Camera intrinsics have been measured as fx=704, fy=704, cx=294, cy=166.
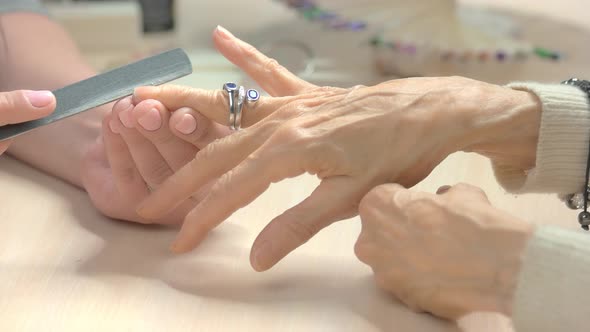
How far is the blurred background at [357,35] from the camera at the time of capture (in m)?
1.31

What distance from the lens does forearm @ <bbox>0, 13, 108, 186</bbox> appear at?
0.92 metres

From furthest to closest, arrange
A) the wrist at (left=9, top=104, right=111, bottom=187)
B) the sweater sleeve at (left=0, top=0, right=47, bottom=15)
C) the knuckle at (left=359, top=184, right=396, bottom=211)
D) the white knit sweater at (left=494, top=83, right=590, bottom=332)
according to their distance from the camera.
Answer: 1. the sweater sleeve at (left=0, top=0, right=47, bottom=15)
2. the wrist at (left=9, top=104, right=111, bottom=187)
3. the knuckle at (left=359, top=184, right=396, bottom=211)
4. the white knit sweater at (left=494, top=83, right=590, bottom=332)

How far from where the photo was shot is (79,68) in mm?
1004

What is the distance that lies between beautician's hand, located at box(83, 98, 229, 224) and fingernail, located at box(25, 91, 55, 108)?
77mm

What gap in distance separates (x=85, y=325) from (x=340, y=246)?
29cm

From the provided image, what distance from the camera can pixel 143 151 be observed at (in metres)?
0.78

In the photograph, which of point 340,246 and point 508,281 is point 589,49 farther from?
point 508,281

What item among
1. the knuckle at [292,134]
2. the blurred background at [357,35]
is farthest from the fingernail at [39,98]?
the blurred background at [357,35]

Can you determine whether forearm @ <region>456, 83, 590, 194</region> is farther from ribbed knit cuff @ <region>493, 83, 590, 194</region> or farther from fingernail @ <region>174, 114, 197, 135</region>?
fingernail @ <region>174, 114, 197, 135</region>

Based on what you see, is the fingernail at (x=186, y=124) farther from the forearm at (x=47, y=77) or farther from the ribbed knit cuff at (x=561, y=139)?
the ribbed knit cuff at (x=561, y=139)

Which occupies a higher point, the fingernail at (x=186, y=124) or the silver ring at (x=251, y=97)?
the silver ring at (x=251, y=97)

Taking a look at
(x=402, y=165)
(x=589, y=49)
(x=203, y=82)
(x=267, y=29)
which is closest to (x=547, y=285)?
(x=402, y=165)

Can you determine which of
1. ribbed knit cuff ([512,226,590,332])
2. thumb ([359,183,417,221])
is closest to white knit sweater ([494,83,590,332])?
ribbed knit cuff ([512,226,590,332])

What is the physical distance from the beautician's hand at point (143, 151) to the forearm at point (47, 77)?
0.27 ft
